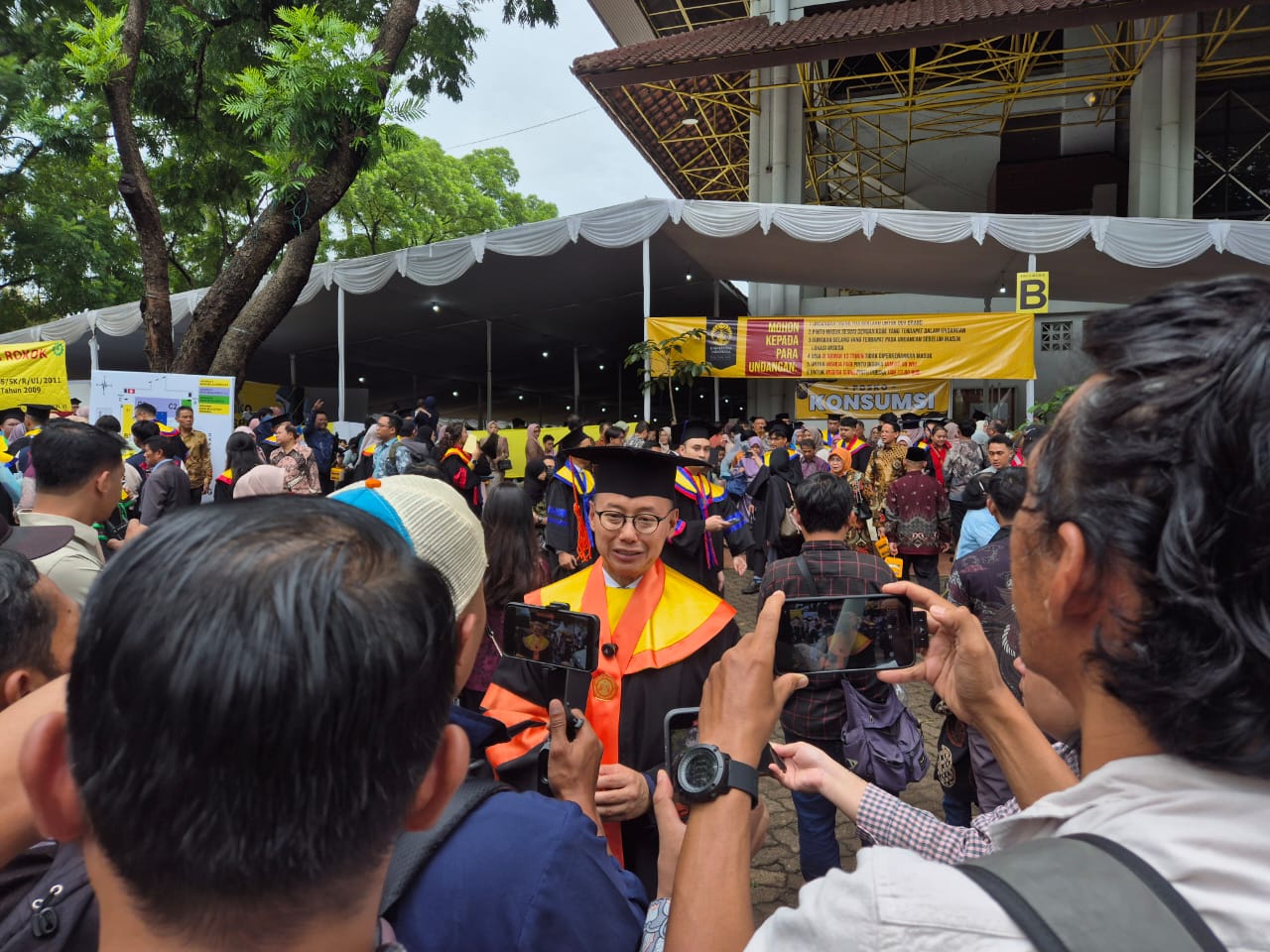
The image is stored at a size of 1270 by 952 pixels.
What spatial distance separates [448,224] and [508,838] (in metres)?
28.7

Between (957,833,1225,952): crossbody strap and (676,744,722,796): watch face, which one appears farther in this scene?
(676,744,722,796): watch face

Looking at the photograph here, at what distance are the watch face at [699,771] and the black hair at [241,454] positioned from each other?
280 inches

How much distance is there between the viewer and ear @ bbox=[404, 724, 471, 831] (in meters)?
0.77

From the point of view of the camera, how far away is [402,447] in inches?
327

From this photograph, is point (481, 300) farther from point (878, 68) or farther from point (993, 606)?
point (993, 606)

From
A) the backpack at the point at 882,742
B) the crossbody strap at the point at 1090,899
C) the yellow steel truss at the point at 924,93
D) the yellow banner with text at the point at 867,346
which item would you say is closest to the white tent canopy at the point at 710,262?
the yellow banner with text at the point at 867,346

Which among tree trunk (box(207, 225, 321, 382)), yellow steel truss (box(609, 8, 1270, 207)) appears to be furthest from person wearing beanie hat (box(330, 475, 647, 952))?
yellow steel truss (box(609, 8, 1270, 207))

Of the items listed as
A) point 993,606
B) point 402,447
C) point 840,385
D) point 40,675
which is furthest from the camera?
point 840,385

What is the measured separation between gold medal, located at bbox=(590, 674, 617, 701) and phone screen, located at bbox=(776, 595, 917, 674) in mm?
858

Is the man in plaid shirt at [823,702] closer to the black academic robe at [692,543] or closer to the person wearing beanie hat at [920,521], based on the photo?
the black academic robe at [692,543]

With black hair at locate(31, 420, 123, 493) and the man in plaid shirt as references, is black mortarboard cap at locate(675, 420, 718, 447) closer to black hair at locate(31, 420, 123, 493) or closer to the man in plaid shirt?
the man in plaid shirt

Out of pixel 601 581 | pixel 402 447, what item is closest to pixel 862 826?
pixel 601 581

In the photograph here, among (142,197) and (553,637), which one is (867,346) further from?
(553,637)

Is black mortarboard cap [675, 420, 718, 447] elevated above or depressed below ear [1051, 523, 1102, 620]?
above
